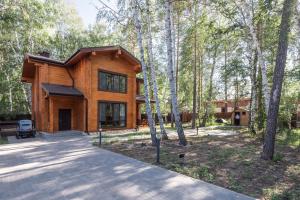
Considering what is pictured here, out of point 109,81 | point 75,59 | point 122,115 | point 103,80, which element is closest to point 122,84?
point 109,81

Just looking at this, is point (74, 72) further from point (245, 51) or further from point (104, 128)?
point (245, 51)

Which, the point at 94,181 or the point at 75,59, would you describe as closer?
the point at 94,181

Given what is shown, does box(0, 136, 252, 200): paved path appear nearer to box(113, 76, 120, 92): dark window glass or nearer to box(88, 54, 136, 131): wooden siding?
box(88, 54, 136, 131): wooden siding

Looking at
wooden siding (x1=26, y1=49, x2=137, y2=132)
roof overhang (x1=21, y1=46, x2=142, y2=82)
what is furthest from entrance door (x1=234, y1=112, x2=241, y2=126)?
wooden siding (x1=26, y1=49, x2=137, y2=132)

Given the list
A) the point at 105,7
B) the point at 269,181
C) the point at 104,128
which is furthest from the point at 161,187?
the point at 104,128

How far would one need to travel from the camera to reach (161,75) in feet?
99.0

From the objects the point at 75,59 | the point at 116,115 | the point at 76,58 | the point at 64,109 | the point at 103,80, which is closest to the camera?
the point at 76,58

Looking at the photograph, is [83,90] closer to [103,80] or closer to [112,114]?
[103,80]

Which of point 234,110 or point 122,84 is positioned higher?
point 122,84

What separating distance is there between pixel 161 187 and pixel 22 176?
11.1ft

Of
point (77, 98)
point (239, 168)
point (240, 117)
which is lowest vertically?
point (239, 168)

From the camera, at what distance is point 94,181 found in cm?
516

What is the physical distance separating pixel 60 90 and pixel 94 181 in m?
10.7

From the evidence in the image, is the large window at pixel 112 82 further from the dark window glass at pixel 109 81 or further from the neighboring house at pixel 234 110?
the neighboring house at pixel 234 110
